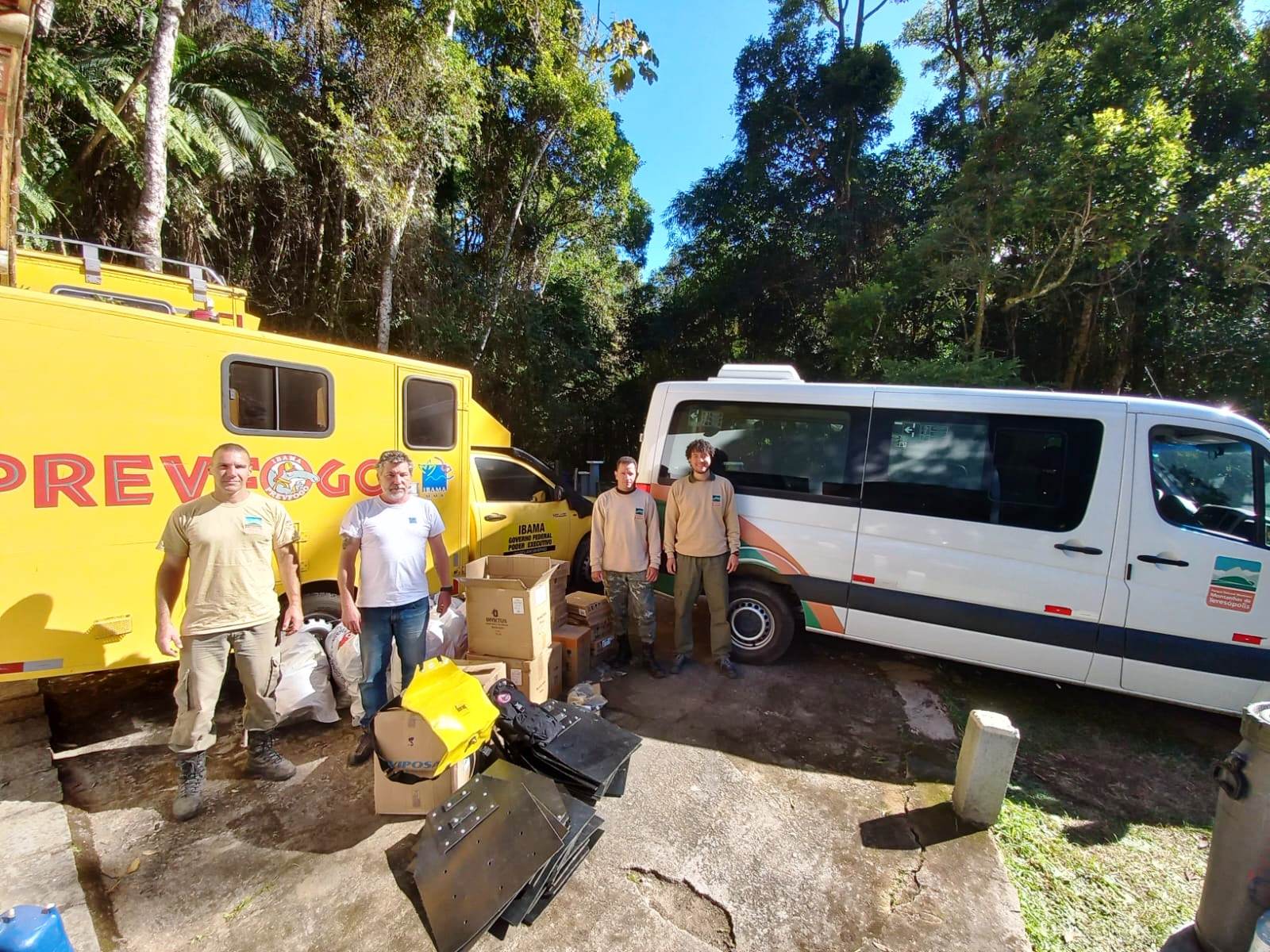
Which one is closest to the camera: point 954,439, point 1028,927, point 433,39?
point 1028,927

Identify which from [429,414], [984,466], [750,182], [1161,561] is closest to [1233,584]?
[1161,561]

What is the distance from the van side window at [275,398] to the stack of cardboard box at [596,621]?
2.20 m

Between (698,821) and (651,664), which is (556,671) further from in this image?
(698,821)

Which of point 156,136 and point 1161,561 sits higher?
point 156,136

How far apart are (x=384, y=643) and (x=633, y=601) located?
1814mm

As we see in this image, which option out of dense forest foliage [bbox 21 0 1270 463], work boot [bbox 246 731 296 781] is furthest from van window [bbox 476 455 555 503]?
dense forest foliage [bbox 21 0 1270 463]

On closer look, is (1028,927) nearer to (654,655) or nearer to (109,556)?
(654,655)

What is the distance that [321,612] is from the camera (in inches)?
149

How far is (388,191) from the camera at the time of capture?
30.3 feet

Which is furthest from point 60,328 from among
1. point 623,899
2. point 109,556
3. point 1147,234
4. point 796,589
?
point 1147,234

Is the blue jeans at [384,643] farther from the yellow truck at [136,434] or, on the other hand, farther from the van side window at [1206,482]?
the van side window at [1206,482]

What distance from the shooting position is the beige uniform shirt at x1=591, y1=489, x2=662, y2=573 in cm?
413

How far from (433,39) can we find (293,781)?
1110 cm

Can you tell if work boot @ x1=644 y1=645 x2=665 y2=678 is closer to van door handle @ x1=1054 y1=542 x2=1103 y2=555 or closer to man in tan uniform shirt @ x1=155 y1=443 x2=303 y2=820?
man in tan uniform shirt @ x1=155 y1=443 x2=303 y2=820
